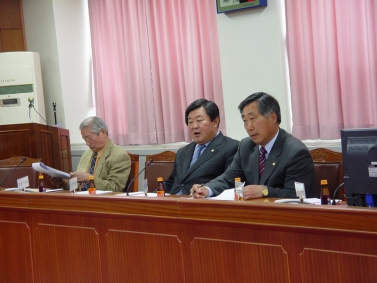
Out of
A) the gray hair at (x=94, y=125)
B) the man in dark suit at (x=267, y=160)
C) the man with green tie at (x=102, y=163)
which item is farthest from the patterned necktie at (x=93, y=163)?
the man in dark suit at (x=267, y=160)

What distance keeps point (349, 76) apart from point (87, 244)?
2724mm

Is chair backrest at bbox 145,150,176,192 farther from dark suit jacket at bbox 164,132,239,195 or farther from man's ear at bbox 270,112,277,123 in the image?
man's ear at bbox 270,112,277,123

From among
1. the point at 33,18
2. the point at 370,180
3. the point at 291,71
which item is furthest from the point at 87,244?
the point at 33,18

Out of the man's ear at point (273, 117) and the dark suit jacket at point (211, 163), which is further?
the dark suit jacket at point (211, 163)

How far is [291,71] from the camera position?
492 cm

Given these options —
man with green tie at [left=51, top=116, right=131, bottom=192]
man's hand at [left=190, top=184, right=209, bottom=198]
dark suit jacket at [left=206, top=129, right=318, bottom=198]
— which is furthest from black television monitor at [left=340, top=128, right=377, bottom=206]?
man with green tie at [left=51, top=116, right=131, bottom=192]

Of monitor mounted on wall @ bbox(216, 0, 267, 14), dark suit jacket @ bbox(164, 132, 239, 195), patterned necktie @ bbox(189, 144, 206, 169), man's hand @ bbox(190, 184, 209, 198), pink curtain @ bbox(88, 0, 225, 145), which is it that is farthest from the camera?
pink curtain @ bbox(88, 0, 225, 145)

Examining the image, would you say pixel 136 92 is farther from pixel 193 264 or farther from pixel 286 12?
pixel 193 264

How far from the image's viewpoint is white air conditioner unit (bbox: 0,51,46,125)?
6.22 m

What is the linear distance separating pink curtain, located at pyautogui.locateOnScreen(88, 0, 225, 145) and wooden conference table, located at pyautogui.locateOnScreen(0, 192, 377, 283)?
257 cm

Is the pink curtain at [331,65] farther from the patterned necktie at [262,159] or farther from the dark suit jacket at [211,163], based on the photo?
the patterned necktie at [262,159]

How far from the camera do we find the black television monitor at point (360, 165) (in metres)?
2.21

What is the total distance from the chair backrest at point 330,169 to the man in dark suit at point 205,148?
653 millimetres

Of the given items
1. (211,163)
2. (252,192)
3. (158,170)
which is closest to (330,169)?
(252,192)
